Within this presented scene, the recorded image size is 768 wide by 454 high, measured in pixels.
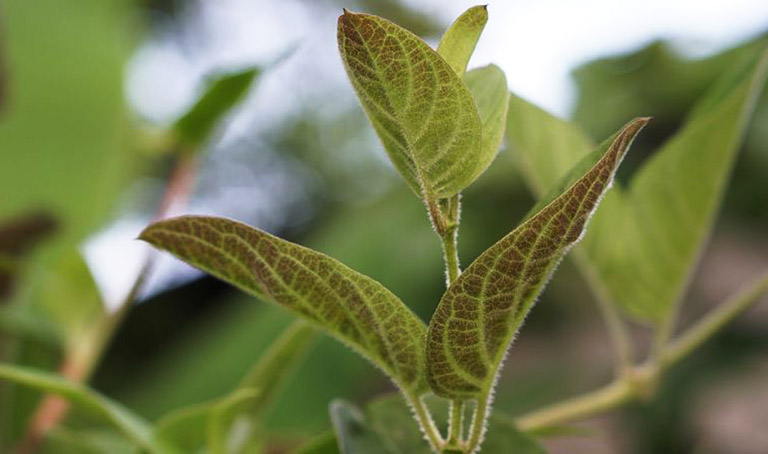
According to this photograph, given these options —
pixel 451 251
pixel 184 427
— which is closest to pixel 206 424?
pixel 184 427

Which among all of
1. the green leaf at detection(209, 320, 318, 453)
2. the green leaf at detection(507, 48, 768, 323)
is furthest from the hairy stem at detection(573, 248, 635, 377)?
the green leaf at detection(209, 320, 318, 453)

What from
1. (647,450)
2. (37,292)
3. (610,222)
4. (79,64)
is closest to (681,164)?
(610,222)

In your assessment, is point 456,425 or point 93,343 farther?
point 93,343

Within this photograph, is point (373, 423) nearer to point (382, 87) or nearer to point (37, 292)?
point (382, 87)

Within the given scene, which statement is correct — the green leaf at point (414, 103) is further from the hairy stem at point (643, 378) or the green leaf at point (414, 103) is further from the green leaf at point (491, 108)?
the hairy stem at point (643, 378)

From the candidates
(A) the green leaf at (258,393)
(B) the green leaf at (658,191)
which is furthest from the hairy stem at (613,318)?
(A) the green leaf at (258,393)

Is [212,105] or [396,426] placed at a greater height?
[212,105]

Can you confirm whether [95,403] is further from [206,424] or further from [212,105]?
[212,105]
